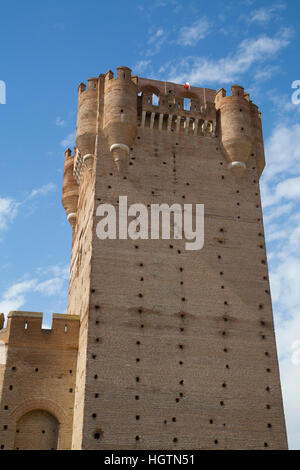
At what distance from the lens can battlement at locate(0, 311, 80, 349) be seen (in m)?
19.4

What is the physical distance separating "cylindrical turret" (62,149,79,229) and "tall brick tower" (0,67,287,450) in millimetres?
2809

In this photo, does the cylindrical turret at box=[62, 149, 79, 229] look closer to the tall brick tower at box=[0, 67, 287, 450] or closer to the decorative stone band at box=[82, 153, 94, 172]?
the tall brick tower at box=[0, 67, 287, 450]

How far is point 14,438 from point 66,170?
12483 mm

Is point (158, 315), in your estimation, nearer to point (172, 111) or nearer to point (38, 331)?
point (38, 331)

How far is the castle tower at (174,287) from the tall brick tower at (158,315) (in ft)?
0.13

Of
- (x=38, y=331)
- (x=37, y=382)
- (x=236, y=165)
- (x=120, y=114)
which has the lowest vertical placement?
(x=37, y=382)

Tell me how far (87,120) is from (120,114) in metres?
1.43

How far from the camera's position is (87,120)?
22078mm

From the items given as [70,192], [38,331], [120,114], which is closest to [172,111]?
[120,114]

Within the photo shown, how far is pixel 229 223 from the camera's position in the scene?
21109mm

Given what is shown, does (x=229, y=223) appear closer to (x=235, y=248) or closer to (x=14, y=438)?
(x=235, y=248)

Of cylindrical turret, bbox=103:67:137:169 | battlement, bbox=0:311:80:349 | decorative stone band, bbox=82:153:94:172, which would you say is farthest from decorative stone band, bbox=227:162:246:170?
battlement, bbox=0:311:80:349

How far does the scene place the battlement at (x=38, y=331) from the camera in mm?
19406

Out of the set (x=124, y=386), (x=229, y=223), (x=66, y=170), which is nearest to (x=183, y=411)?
(x=124, y=386)
